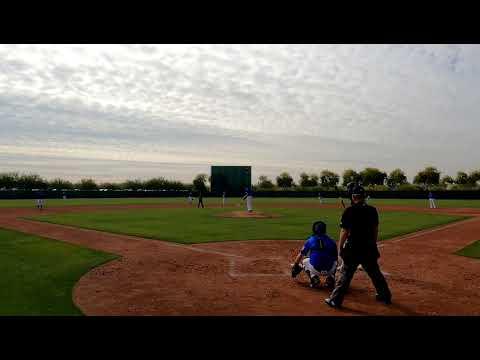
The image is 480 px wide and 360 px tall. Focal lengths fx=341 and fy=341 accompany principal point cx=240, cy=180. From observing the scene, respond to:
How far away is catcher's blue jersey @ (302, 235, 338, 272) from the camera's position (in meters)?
6.00

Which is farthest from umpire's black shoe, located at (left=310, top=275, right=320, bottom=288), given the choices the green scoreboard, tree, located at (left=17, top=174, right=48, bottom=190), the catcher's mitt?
tree, located at (left=17, top=174, right=48, bottom=190)

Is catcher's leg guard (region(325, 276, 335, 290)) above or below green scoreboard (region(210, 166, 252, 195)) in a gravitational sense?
below

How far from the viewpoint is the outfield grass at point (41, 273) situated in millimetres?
4941

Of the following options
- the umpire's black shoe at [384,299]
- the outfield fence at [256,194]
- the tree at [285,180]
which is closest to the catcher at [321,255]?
the umpire's black shoe at [384,299]

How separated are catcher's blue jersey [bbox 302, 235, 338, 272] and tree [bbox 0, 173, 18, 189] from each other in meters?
75.8

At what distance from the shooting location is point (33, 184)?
65.5 meters

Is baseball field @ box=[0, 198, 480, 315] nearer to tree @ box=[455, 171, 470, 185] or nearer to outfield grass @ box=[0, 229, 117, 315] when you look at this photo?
outfield grass @ box=[0, 229, 117, 315]

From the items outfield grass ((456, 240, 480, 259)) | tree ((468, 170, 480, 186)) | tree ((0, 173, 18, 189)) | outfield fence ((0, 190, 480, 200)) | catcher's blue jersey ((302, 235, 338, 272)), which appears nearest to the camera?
catcher's blue jersey ((302, 235, 338, 272))

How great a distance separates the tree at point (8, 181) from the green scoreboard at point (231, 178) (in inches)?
1603

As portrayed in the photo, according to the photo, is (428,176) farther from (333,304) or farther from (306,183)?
(333,304)
